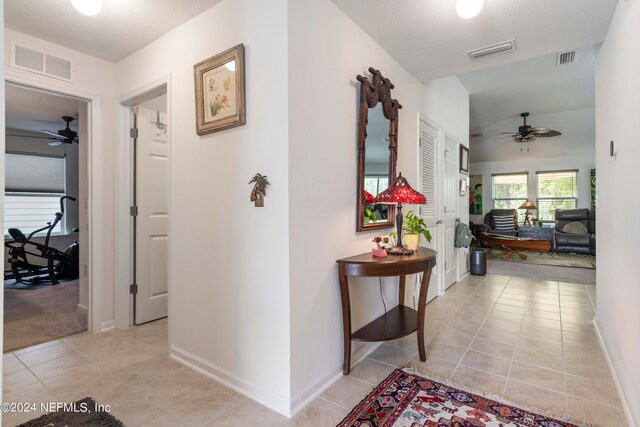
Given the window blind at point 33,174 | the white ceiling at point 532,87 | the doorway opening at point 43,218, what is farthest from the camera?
the window blind at point 33,174

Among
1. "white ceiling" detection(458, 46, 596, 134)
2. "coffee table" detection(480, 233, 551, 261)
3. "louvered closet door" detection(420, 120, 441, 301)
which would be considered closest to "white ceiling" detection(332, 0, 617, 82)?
"louvered closet door" detection(420, 120, 441, 301)

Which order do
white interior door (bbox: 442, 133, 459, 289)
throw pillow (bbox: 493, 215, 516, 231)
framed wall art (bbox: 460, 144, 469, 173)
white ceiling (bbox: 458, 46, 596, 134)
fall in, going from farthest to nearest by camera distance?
throw pillow (bbox: 493, 215, 516, 231), framed wall art (bbox: 460, 144, 469, 173), white interior door (bbox: 442, 133, 459, 289), white ceiling (bbox: 458, 46, 596, 134)

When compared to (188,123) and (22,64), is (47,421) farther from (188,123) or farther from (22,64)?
(22,64)

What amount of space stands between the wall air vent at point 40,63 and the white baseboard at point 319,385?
305cm

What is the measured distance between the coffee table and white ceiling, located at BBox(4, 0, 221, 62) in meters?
6.85

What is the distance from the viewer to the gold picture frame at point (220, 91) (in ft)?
6.30

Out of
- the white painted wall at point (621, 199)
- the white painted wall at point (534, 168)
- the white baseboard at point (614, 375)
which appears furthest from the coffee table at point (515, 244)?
the white painted wall at point (621, 199)

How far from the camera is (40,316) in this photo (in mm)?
3352

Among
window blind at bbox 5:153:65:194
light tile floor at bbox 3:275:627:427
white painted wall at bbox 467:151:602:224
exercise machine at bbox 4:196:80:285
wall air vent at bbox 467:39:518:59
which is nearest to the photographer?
light tile floor at bbox 3:275:627:427

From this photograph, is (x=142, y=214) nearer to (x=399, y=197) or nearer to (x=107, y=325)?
(x=107, y=325)

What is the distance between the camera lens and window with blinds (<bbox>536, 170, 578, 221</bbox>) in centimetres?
793

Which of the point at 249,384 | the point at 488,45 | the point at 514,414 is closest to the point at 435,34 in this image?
the point at 488,45

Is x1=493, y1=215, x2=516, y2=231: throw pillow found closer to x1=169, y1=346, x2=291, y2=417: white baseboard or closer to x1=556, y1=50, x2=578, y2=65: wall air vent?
x1=556, y1=50, x2=578, y2=65: wall air vent

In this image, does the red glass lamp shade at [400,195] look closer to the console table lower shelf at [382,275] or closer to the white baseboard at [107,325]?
the console table lower shelf at [382,275]
